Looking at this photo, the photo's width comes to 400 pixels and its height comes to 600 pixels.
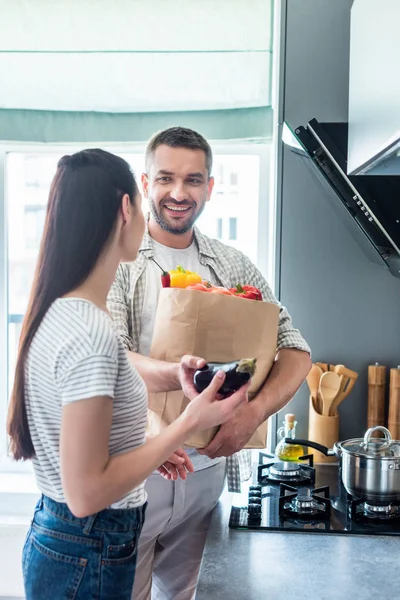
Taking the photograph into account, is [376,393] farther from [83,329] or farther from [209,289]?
[83,329]

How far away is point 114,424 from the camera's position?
1.07 meters

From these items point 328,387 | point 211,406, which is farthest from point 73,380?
point 328,387

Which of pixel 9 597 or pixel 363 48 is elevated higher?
pixel 363 48

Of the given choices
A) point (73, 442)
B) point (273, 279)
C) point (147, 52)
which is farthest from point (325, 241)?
point (73, 442)

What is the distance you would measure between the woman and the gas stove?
0.53 metres

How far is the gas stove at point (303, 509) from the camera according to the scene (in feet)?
5.13

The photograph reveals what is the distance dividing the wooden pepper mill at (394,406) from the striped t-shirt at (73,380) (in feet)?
4.00

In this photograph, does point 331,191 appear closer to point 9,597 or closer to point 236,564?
point 236,564

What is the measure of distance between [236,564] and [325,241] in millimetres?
1190

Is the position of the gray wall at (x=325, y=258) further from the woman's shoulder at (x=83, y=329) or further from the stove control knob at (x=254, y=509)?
the woman's shoulder at (x=83, y=329)

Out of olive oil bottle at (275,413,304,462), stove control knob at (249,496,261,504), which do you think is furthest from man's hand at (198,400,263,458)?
olive oil bottle at (275,413,304,462)

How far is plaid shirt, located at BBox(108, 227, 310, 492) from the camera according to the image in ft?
5.49

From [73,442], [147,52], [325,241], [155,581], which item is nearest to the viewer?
[73,442]

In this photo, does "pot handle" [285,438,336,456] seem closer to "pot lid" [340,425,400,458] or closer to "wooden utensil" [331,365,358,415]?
"pot lid" [340,425,400,458]
